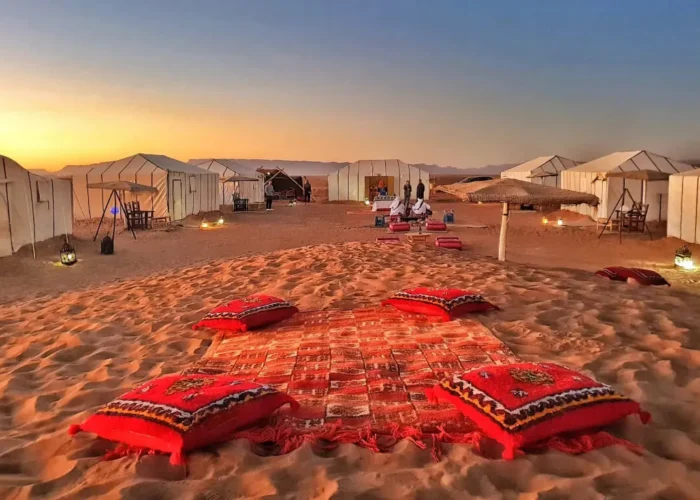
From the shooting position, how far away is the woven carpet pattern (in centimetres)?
312

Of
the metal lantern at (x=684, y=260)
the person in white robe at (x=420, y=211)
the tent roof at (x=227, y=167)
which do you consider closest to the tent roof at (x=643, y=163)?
the person in white robe at (x=420, y=211)

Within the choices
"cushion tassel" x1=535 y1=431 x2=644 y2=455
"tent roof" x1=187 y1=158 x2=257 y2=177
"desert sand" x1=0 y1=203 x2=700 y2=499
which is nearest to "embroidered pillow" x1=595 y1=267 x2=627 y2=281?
"desert sand" x1=0 y1=203 x2=700 y2=499

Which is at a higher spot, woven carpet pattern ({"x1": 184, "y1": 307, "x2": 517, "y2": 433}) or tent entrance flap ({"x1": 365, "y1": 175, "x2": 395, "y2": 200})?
tent entrance flap ({"x1": 365, "y1": 175, "x2": 395, "y2": 200})

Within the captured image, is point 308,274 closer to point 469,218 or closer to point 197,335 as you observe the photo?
point 197,335

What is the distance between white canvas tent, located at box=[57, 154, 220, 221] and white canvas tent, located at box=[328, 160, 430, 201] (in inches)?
435

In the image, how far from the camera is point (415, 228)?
17422 millimetres

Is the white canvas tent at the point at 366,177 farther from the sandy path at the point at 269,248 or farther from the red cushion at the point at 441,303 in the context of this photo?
the red cushion at the point at 441,303

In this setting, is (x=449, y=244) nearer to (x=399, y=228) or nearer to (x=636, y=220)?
(x=399, y=228)

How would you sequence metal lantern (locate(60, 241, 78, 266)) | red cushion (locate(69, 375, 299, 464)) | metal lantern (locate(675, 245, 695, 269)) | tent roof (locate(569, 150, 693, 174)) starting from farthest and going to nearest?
1. tent roof (locate(569, 150, 693, 174))
2. metal lantern (locate(60, 241, 78, 266))
3. metal lantern (locate(675, 245, 695, 269))
4. red cushion (locate(69, 375, 299, 464))

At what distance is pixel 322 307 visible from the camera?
5871 mm

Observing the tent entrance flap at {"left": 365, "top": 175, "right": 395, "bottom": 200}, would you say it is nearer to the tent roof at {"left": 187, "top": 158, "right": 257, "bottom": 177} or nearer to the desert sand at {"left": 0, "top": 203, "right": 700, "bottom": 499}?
the tent roof at {"left": 187, "top": 158, "right": 257, "bottom": 177}

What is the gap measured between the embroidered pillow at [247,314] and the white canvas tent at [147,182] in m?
16.2

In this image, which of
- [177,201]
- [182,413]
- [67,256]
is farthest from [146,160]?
[182,413]

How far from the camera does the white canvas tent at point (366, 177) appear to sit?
1276 inches
